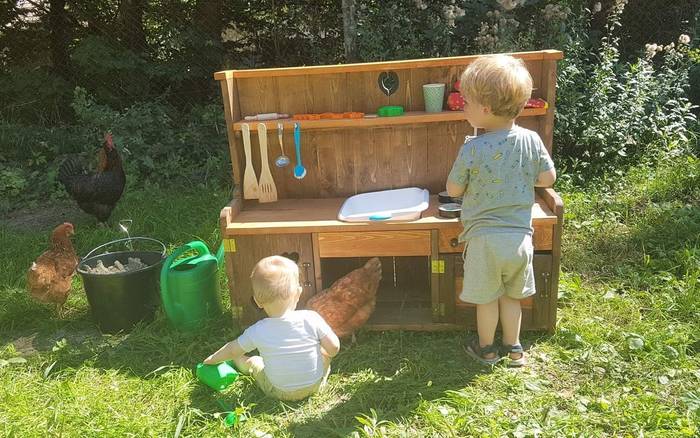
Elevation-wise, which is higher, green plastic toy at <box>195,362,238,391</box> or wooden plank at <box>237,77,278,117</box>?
wooden plank at <box>237,77,278,117</box>

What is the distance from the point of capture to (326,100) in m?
3.68

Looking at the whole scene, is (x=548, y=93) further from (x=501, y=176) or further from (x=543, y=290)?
(x=543, y=290)

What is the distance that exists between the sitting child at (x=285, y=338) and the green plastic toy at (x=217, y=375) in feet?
0.36

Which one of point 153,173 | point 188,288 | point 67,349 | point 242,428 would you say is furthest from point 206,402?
point 153,173

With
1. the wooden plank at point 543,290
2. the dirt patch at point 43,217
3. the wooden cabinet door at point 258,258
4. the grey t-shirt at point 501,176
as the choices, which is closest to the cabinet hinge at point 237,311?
the wooden cabinet door at point 258,258

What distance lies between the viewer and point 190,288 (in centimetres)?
348

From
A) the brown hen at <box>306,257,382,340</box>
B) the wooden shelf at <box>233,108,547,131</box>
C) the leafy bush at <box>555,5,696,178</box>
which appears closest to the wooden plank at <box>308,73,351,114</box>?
the wooden shelf at <box>233,108,547,131</box>

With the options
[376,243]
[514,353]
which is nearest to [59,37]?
[376,243]

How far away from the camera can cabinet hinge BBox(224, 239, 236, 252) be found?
3.34 meters

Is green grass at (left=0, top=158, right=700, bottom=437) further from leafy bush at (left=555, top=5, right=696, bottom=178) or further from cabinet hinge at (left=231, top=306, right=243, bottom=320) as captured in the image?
leafy bush at (left=555, top=5, right=696, bottom=178)

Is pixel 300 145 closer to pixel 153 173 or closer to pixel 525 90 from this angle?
pixel 525 90

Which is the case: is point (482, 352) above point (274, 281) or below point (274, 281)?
below

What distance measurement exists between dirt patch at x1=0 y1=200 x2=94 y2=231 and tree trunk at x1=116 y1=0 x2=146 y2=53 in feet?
8.16

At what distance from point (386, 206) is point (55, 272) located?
200 cm
